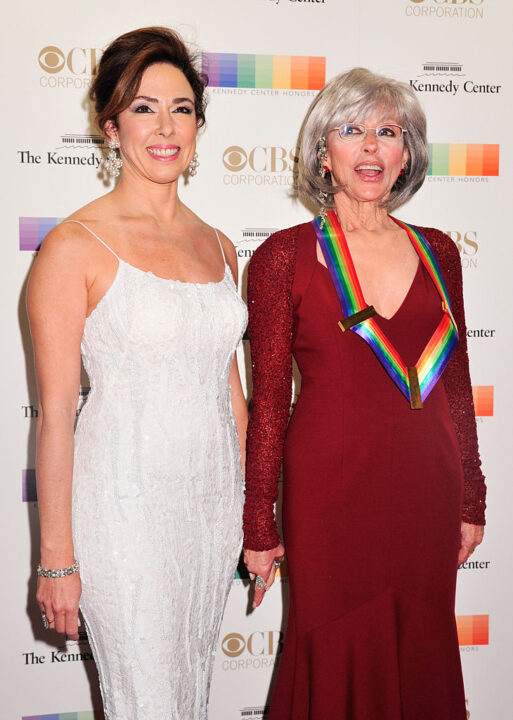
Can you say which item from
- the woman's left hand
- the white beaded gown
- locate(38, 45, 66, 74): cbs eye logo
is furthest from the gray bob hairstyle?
locate(38, 45, 66, 74): cbs eye logo

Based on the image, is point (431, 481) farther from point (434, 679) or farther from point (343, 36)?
point (343, 36)

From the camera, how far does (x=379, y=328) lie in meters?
1.82

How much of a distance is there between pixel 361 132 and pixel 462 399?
0.76m

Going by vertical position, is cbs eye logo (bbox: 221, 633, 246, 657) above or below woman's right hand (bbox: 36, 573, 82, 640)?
below

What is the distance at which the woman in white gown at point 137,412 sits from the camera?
5.48 ft

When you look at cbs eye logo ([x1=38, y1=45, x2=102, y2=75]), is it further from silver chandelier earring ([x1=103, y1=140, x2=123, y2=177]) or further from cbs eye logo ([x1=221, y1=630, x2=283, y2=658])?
cbs eye logo ([x1=221, y1=630, x2=283, y2=658])

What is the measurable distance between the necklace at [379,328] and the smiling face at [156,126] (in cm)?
41

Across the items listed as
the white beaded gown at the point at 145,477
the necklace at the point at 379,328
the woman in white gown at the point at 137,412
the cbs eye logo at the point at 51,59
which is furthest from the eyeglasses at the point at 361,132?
the cbs eye logo at the point at 51,59

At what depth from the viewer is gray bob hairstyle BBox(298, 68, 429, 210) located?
1874mm

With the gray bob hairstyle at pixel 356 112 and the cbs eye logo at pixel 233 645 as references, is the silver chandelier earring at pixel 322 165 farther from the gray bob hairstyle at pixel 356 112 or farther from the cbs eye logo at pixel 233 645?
the cbs eye logo at pixel 233 645

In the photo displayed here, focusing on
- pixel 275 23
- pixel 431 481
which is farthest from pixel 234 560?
pixel 275 23

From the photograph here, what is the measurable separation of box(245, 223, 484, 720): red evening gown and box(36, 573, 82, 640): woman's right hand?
44 cm

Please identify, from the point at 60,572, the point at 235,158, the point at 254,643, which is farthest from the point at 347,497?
the point at 235,158

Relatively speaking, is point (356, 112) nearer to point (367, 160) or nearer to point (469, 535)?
point (367, 160)
